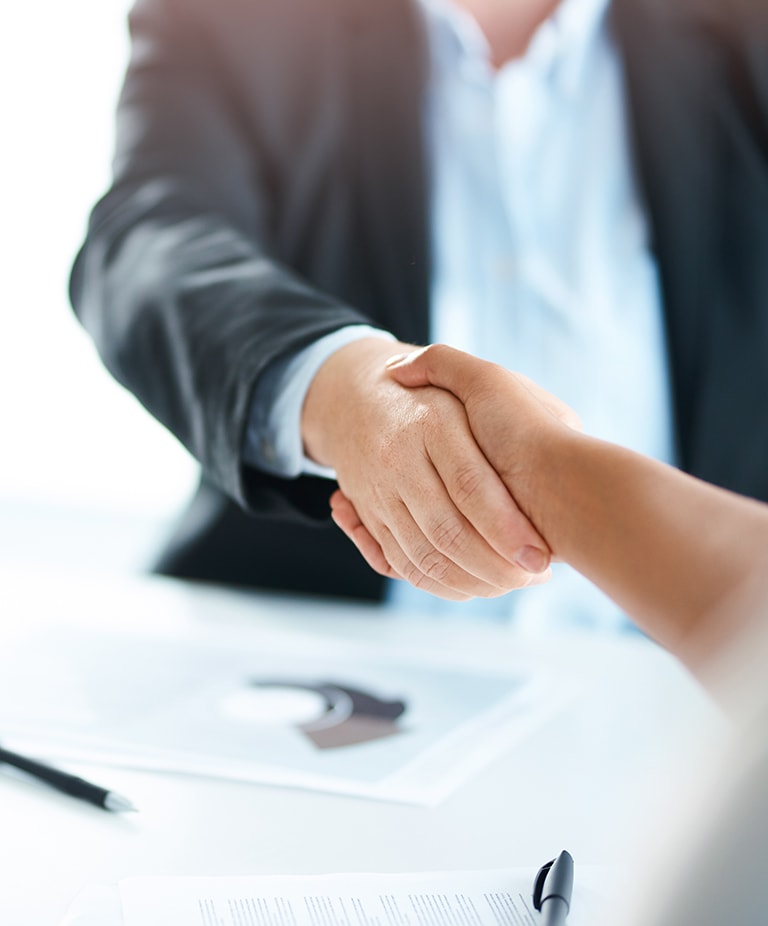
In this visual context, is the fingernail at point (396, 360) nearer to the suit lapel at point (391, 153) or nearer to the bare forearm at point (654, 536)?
the bare forearm at point (654, 536)

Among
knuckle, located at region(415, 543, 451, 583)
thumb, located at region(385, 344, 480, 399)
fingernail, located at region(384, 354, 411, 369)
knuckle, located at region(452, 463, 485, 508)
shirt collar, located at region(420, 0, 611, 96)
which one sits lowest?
knuckle, located at region(415, 543, 451, 583)

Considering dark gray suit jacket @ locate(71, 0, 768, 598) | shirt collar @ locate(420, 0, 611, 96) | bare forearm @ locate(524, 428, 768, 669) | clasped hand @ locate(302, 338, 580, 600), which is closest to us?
bare forearm @ locate(524, 428, 768, 669)

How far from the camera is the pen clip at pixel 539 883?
360 millimetres

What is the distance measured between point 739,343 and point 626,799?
1.51ft

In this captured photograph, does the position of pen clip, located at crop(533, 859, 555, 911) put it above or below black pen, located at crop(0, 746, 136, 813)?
above

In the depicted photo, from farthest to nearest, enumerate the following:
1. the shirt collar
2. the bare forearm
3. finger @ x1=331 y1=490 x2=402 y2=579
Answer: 1. the shirt collar
2. finger @ x1=331 y1=490 x2=402 y2=579
3. the bare forearm

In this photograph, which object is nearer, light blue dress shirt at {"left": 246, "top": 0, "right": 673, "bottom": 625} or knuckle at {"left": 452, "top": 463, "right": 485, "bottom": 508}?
knuckle at {"left": 452, "top": 463, "right": 485, "bottom": 508}

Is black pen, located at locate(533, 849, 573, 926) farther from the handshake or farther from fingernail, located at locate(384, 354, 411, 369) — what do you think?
fingernail, located at locate(384, 354, 411, 369)

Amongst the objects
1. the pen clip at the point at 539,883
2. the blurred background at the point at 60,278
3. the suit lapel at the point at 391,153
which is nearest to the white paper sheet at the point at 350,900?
the pen clip at the point at 539,883

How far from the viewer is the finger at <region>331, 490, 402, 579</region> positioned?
516mm

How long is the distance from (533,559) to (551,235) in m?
0.56

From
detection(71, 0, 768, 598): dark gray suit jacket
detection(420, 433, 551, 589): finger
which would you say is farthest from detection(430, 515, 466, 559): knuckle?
detection(71, 0, 768, 598): dark gray suit jacket

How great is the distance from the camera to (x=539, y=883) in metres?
0.37

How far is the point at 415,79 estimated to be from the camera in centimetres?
88
